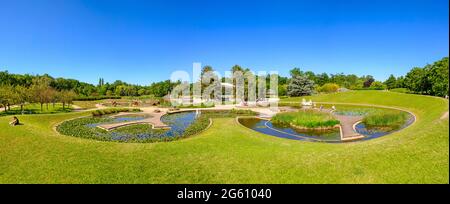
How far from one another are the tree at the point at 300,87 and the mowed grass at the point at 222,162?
44.9m

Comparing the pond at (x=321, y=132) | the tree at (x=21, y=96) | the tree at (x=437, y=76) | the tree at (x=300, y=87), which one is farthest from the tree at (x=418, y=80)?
the tree at (x=21, y=96)

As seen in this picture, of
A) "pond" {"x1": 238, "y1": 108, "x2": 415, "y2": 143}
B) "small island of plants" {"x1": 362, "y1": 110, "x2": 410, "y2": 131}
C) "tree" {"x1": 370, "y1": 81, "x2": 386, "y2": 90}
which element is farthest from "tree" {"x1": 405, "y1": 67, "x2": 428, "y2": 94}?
"tree" {"x1": 370, "y1": 81, "x2": 386, "y2": 90}

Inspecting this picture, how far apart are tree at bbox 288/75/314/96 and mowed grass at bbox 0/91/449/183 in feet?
147

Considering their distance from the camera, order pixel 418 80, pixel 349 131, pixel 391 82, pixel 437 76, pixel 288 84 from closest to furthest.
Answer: pixel 349 131, pixel 437 76, pixel 418 80, pixel 288 84, pixel 391 82

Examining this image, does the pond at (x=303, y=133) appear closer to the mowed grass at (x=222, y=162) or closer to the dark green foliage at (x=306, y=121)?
the dark green foliage at (x=306, y=121)

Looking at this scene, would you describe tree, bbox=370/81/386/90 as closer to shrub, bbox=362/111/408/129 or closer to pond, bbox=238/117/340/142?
shrub, bbox=362/111/408/129

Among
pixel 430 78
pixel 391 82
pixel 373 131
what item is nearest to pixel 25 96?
pixel 373 131

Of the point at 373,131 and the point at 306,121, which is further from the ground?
the point at 306,121

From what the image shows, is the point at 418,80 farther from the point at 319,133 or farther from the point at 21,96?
the point at 21,96

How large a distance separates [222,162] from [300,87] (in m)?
51.5

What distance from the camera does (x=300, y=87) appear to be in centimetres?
5650

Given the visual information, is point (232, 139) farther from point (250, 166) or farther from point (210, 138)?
point (250, 166)

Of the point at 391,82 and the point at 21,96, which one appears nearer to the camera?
the point at 21,96

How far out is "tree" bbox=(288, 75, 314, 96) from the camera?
5656 cm
